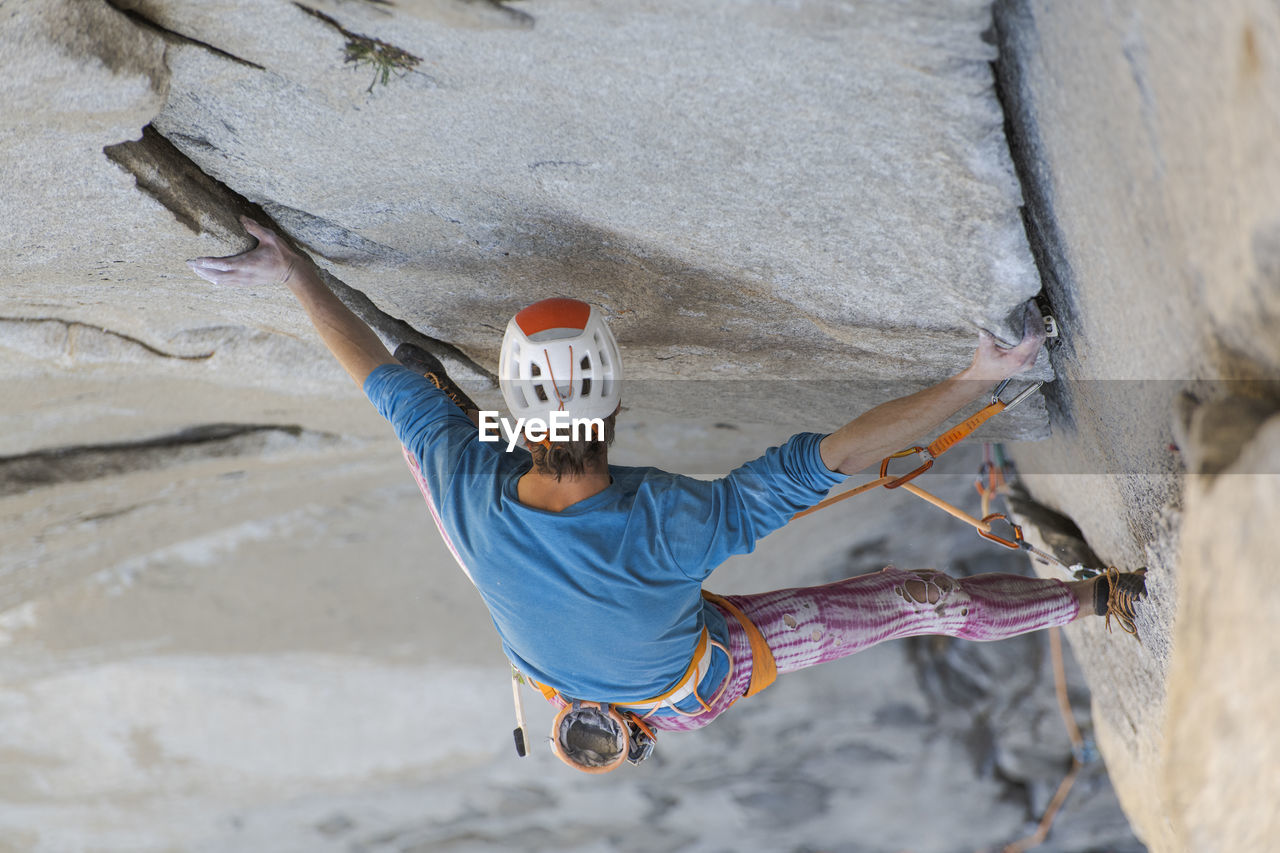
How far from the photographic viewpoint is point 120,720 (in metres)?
5.28

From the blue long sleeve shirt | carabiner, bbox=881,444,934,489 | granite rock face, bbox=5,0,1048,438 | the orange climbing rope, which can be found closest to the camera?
granite rock face, bbox=5,0,1048,438

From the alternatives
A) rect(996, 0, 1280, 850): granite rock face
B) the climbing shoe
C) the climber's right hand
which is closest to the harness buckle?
rect(996, 0, 1280, 850): granite rock face

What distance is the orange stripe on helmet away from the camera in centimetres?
185

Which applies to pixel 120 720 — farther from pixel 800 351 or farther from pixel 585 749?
pixel 800 351

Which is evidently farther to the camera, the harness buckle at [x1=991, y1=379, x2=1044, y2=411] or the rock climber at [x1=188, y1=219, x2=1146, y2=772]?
the harness buckle at [x1=991, y1=379, x2=1044, y2=411]

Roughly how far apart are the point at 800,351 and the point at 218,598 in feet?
11.9

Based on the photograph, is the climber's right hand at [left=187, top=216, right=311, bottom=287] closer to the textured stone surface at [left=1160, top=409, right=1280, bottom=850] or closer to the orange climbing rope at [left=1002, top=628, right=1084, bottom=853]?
the textured stone surface at [left=1160, top=409, right=1280, bottom=850]

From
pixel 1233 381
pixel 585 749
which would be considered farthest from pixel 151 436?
pixel 1233 381

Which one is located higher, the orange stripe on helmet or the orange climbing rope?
the orange stripe on helmet

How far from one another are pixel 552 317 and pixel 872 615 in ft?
3.81

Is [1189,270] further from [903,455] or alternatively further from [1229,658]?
[903,455]

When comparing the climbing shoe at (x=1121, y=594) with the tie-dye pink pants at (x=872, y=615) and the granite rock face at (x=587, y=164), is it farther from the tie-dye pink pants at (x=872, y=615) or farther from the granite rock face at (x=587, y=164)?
the granite rock face at (x=587, y=164)

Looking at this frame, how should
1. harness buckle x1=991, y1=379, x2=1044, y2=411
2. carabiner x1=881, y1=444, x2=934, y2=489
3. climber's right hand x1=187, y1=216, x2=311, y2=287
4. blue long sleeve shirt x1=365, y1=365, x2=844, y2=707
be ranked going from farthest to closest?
climber's right hand x1=187, y1=216, x2=311, y2=287 < harness buckle x1=991, y1=379, x2=1044, y2=411 < carabiner x1=881, y1=444, x2=934, y2=489 < blue long sleeve shirt x1=365, y1=365, x2=844, y2=707

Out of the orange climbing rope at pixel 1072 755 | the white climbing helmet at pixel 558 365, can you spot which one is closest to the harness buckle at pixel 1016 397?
the white climbing helmet at pixel 558 365
